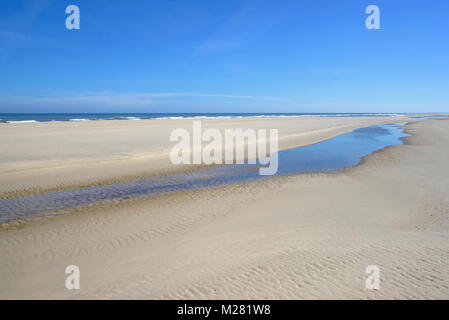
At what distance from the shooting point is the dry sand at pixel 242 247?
4418mm

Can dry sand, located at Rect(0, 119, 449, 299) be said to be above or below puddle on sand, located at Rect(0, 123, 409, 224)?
below

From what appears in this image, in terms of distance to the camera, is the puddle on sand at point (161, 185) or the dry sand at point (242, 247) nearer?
the dry sand at point (242, 247)

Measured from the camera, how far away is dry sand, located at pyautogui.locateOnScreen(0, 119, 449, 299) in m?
4.42

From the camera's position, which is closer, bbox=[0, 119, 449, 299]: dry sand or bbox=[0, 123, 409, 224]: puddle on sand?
bbox=[0, 119, 449, 299]: dry sand

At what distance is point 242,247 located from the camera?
19.1 feet

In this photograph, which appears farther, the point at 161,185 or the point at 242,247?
the point at 161,185

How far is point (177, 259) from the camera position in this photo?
17.8ft

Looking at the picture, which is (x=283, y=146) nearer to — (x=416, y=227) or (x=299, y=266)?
(x=416, y=227)

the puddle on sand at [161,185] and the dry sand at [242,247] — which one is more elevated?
the puddle on sand at [161,185]

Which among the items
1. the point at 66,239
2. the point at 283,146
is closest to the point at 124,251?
the point at 66,239

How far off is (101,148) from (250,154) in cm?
1081

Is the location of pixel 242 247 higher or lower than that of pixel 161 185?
lower
